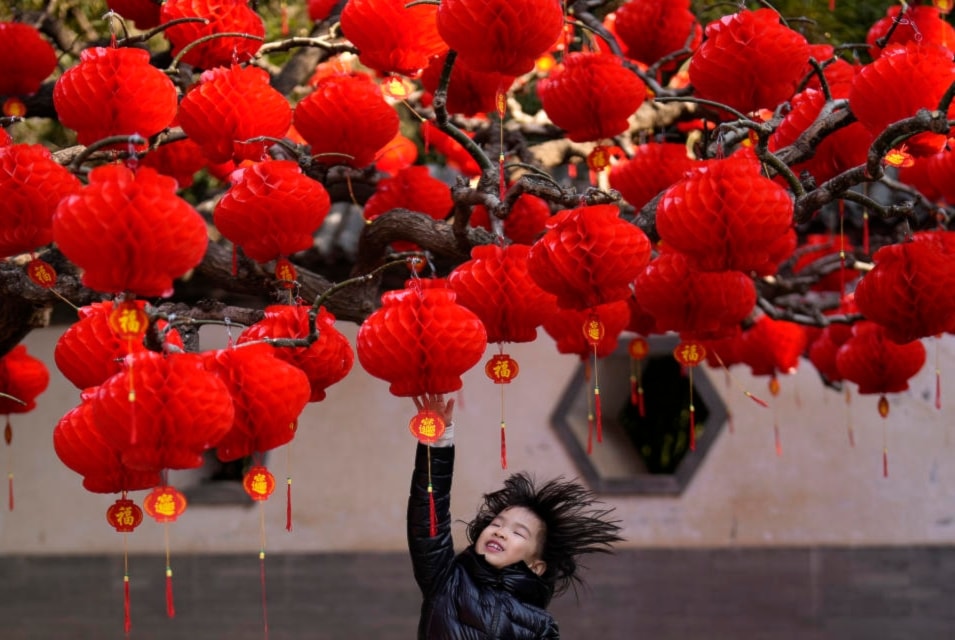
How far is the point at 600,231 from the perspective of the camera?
3256mm

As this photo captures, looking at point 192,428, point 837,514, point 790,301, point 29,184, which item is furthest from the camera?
point 837,514

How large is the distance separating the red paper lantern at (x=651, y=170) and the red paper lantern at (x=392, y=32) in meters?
1.05

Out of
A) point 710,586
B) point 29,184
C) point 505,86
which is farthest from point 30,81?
point 710,586

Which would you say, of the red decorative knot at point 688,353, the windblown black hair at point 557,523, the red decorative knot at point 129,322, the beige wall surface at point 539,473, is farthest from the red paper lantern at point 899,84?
the beige wall surface at point 539,473

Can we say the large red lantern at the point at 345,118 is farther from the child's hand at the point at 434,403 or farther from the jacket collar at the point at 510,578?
the jacket collar at the point at 510,578

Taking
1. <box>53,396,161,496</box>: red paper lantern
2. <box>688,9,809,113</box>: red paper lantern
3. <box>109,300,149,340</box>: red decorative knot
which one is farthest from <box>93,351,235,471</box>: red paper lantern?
<box>688,9,809,113</box>: red paper lantern

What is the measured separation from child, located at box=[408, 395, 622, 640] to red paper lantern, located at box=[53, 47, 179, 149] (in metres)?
0.99

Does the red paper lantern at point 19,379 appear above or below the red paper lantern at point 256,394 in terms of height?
above

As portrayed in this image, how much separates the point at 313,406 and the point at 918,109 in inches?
176

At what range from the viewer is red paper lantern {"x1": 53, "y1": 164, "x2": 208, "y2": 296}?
2.52 metres

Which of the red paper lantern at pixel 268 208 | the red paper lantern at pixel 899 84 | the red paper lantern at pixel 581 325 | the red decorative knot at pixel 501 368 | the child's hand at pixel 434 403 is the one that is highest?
the red paper lantern at pixel 899 84

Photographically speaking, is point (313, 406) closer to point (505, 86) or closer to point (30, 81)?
point (30, 81)

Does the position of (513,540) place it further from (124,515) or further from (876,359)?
(876,359)

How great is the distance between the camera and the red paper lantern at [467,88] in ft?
13.4
